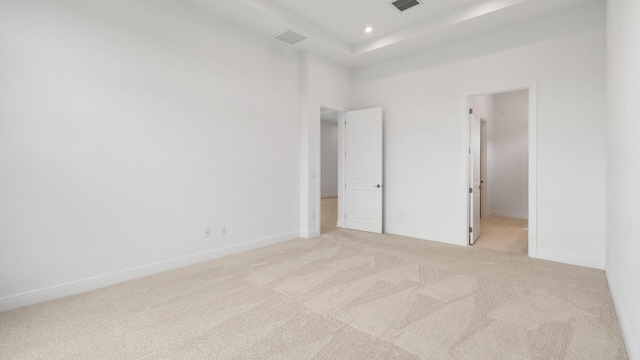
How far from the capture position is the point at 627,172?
1.96 metres

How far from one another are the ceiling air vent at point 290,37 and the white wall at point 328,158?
728 centimetres

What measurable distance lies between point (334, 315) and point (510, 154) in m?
7.09

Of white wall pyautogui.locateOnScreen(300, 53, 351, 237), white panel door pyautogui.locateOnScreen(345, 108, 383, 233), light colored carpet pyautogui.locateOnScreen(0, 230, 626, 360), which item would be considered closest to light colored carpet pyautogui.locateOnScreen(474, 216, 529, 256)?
light colored carpet pyautogui.locateOnScreen(0, 230, 626, 360)

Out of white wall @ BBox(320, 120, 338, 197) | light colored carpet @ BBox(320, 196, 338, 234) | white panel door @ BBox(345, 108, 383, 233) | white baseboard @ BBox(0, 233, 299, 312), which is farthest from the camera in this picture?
white wall @ BBox(320, 120, 338, 197)

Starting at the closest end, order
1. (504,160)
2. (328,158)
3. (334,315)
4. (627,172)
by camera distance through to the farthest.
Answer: (627,172)
(334,315)
(504,160)
(328,158)

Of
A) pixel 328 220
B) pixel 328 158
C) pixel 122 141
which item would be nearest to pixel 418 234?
pixel 328 220

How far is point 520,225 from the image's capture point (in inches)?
243

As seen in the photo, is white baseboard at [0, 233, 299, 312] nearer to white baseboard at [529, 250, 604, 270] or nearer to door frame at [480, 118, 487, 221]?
white baseboard at [529, 250, 604, 270]

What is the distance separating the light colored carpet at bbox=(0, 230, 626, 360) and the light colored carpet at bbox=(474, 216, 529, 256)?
87 cm

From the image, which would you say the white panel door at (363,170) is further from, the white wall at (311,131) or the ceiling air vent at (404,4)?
the ceiling air vent at (404,4)

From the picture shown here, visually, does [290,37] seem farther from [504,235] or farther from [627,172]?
[504,235]

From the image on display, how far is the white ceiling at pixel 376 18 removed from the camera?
3.72 metres

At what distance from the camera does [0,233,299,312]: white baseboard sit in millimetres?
2564

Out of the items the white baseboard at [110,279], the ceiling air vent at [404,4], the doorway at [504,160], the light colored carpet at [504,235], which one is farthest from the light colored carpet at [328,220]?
the ceiling air vent at [404,4]
